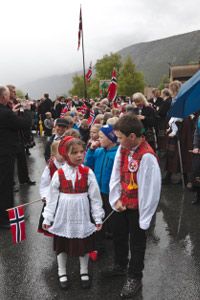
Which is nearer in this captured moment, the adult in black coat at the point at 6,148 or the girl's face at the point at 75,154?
the girl's face at the point at 75,154

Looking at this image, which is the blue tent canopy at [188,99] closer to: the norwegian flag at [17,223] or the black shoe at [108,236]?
the norwegian flag at [17,223]

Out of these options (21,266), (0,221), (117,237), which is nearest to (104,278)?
(117,237)

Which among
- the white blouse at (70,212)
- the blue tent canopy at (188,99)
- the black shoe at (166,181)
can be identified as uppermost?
the blue tent canopy at (188,99)

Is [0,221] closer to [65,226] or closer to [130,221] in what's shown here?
[65,226]

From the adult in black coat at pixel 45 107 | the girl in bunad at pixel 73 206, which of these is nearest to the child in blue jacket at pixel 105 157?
the girl in bunad at pixel 73 206

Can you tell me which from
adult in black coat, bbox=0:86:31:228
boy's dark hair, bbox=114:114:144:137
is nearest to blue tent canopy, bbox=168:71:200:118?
boy's dark hair, bbox=114:114:144:137

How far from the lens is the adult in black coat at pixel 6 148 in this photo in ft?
18.5

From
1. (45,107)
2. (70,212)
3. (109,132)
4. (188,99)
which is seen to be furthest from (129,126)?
(45,107)

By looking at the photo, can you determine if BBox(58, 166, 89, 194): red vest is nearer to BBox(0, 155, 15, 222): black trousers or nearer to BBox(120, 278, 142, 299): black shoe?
BBox(120, 278, 142, 299): black shoe

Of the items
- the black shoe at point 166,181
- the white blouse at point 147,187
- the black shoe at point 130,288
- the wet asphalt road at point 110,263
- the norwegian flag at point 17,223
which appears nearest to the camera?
the white blouse at point 147,187

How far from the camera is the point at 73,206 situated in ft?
12.3

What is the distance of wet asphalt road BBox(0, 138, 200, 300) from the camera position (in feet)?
12.2

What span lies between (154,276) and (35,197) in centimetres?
402

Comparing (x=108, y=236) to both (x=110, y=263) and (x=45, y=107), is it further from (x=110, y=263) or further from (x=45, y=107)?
(x=45, y=107)
